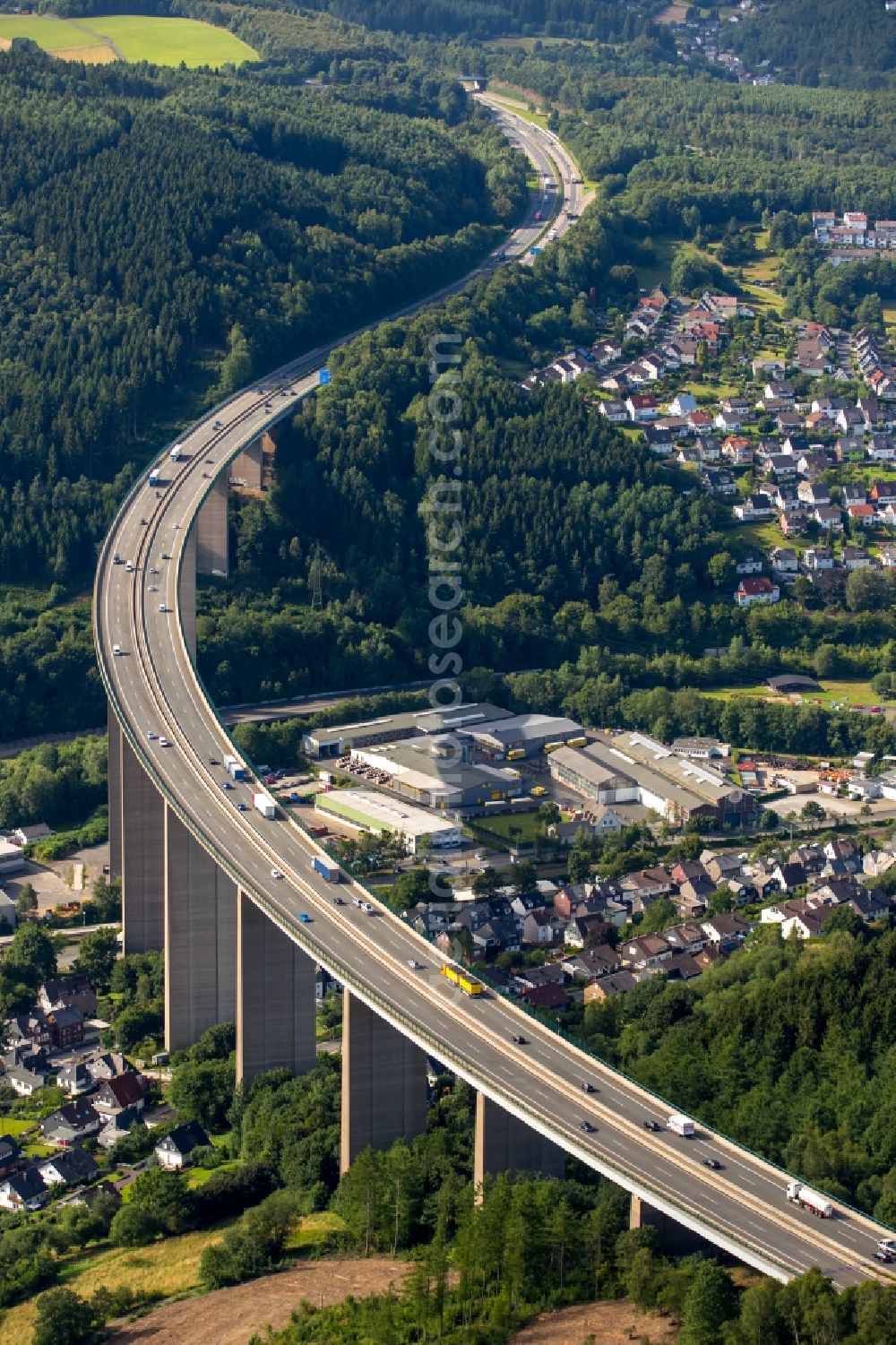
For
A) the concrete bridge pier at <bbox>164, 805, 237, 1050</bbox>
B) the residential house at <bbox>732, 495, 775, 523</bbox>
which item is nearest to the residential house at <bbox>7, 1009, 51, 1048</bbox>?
the concrete bridge pier at <bbox>164, 805, 237, 1050</bbox>

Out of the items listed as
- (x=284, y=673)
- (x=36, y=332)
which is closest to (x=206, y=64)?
(x=36, y=332)

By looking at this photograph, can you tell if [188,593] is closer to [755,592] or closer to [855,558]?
[755,592]

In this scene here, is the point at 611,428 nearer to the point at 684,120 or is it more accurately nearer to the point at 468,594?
the point at 468,594

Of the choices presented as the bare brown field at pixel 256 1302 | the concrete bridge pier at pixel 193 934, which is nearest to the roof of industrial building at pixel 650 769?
the concrete bridge pier at pixel 193 934

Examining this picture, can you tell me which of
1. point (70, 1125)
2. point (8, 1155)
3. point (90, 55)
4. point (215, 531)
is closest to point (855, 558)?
point (215, 531)

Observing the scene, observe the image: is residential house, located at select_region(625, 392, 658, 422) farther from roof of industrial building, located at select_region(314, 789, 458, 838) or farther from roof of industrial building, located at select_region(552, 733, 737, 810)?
roof of industrial building, located at select_region(314, 789, 458, 838)

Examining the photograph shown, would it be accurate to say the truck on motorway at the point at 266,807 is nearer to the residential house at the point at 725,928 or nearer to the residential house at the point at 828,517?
the residential house at the point at 725,928
